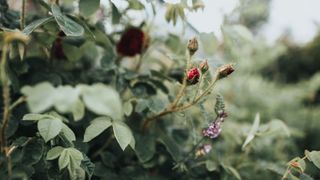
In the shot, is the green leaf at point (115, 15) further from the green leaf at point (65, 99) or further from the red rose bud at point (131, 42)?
the green leaf at point (65, 99)

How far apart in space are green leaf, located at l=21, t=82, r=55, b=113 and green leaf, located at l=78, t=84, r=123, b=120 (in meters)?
0.05

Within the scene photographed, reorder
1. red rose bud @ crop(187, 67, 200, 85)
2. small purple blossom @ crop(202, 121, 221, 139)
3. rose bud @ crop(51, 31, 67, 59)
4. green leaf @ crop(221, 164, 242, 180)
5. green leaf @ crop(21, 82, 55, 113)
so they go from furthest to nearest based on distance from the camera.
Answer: rose bud @ crop(51, 31, 67, 59) < green leaf @ crop(221, 164, 242, 180) < small purple blossom @ crop(202, 121, 221, 139) < red rose bud @ crop(187, 67, 200, 85) < green leaf @ crop(21, 82, 55, 113)

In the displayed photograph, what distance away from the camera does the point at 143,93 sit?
4.02 ft

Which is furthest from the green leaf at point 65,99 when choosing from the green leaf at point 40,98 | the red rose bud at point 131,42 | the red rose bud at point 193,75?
the red rose bud at point 131,42

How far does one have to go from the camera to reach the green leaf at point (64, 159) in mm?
819

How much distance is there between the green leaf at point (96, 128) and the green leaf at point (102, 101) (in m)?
0.33

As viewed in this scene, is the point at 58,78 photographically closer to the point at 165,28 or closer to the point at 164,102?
the point at 164,102

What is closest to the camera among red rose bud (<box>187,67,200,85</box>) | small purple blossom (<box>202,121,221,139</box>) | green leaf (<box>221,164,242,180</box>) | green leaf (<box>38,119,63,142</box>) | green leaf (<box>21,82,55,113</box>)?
green leaf (<box>21,82,55,113</box>)

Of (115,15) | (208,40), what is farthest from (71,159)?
(208,40)

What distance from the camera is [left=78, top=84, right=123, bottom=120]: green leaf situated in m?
0.56

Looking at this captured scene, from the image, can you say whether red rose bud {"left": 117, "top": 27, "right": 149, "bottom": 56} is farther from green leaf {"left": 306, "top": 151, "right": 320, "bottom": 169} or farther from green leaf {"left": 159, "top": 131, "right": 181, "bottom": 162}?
green leaf {"left": 306, "top": 151, "right": 320, "bottom": 169}

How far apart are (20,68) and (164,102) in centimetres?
44

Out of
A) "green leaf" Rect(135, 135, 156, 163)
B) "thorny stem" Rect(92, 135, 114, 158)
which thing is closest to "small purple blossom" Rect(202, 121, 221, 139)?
"green leaf" Rect(135, 135, 156, 163)

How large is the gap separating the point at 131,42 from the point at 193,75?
1.55ft
